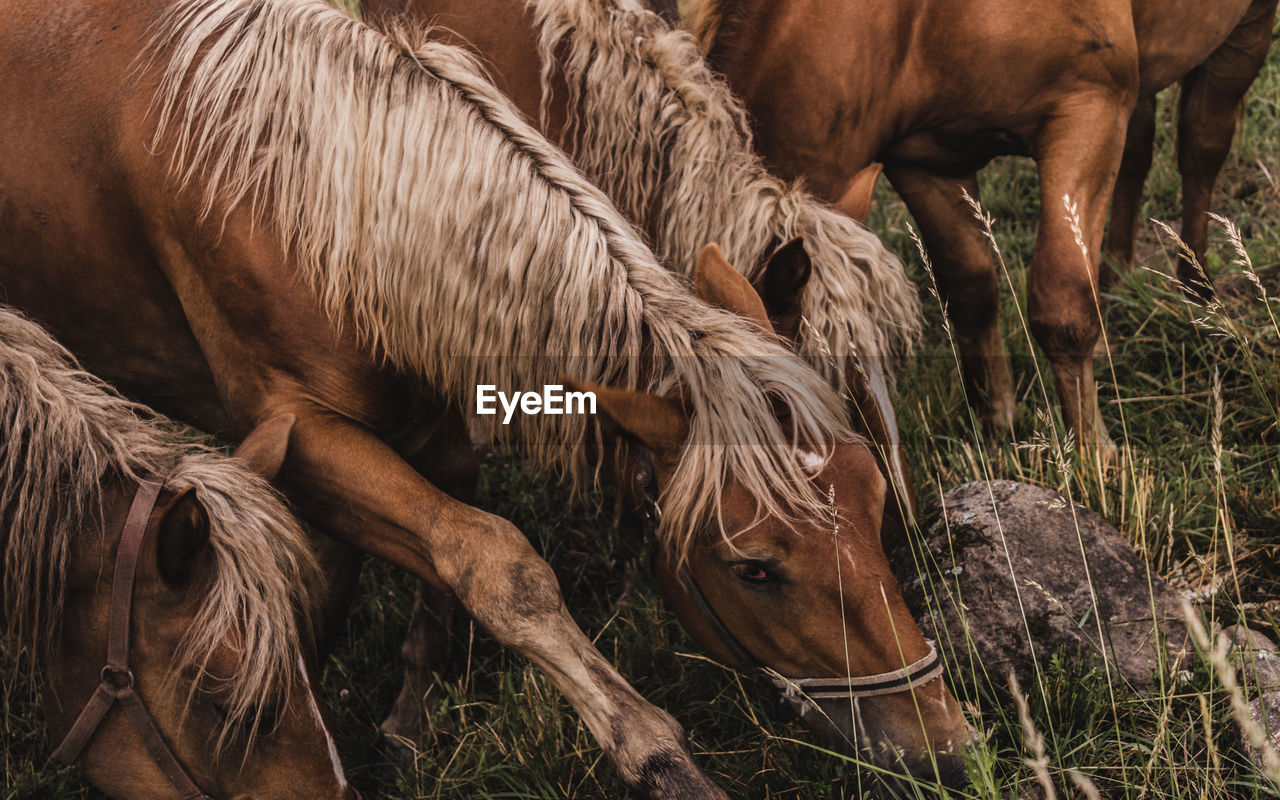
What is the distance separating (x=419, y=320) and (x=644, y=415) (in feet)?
2.36

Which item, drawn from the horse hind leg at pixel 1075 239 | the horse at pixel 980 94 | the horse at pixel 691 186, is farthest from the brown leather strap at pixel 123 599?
the horse hind leg at pixel 1075 239

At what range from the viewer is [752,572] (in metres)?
2.18

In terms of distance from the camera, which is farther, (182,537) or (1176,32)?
(1176,32)

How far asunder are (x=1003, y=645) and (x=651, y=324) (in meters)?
1.25

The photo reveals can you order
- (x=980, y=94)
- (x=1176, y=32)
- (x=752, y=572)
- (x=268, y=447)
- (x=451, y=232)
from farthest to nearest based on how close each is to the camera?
(x=1176, y=32), (x=980, y=94), (x=451, y=232), (x=268, y=447), (x=752, y=572)

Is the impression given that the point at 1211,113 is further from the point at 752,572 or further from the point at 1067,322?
the point at 752,572

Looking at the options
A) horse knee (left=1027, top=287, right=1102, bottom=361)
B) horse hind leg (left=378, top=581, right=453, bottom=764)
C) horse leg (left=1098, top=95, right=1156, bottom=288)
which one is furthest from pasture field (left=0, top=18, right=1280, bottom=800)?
horse leg (left=1098, top=95, right=1156, bottom=288)

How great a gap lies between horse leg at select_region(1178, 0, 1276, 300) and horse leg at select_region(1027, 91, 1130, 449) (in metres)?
1.55

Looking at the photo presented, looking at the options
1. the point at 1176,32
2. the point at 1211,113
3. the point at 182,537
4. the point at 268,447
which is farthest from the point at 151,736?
the point at 1211,113

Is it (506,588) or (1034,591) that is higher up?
(506,588)

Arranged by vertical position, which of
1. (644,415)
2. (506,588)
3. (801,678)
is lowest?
(801,678)

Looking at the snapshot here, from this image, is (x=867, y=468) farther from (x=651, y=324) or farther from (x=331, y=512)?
(x=331, y=512)

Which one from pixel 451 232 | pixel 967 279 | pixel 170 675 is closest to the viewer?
pixel 170 675

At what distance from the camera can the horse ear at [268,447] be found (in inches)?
91.4
